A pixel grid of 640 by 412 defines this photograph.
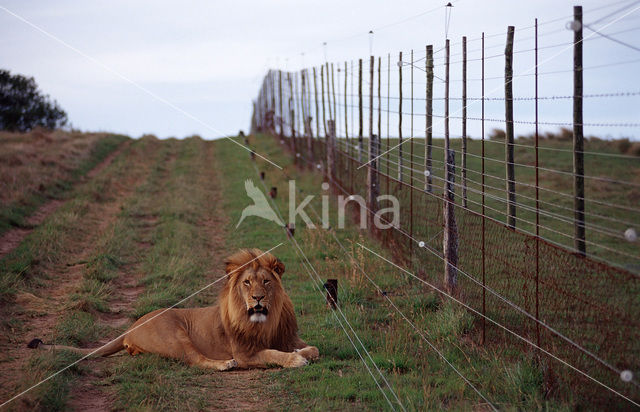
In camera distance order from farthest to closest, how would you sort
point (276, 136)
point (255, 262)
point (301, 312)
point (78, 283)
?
point (276, 136) < point (78, 283) < point (301, 312) < point (255, 262)

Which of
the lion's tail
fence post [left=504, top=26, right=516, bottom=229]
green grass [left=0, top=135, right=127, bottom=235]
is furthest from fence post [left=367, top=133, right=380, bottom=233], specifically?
green grass [left=0, top=135, right=127, bottom=235]

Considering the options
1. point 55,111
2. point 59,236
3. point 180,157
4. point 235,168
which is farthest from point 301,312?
point 55,111

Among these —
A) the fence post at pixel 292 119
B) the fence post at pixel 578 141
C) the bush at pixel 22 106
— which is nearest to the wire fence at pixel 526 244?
the fence post at pixel 578 141

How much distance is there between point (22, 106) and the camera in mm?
55781

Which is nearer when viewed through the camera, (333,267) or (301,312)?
(301,312)

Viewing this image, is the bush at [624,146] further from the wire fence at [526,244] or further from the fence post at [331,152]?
the fence post at [331,152]

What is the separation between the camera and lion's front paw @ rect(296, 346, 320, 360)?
23.9ft

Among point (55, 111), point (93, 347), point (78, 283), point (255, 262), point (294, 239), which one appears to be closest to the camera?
point (255, 262)

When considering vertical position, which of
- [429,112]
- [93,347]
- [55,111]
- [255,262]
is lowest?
[93,347]

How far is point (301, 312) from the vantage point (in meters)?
9.31

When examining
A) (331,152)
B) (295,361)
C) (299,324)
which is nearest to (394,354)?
(295,361)

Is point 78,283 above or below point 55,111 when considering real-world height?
below

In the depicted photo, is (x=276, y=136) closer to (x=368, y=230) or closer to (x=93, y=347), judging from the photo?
(x=368, y=230)

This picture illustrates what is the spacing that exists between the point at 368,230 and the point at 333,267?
124 inches
